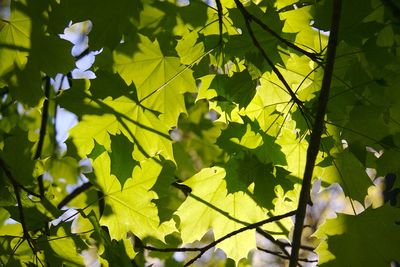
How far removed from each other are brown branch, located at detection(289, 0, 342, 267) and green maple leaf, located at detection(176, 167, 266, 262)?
43 centimetres

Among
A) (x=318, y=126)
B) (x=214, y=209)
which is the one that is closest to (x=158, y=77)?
(x=214, y=209)

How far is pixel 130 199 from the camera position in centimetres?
167

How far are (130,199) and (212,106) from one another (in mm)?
428

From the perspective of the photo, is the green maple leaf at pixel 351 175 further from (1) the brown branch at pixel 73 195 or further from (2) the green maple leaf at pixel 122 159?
(1) the brown branch at pixel 73 195

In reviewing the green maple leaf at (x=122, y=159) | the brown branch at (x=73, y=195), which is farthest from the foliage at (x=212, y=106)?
the brown branch at (x=73, y=195)

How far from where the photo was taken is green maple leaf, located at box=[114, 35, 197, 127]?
1712 mm

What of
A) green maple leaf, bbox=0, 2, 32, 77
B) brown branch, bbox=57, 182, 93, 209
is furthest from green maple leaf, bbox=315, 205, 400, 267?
brown branch, bbox=57, 182, 93, 209

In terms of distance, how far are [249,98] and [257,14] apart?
0.23 meters

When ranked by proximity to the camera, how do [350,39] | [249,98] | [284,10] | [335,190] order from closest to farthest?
[350,39]
[249,98]
[284,10]
[335,190]

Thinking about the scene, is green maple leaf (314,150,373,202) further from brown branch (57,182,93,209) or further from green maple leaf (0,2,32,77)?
brown branch (57,182,93,209)

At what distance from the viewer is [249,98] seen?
4.77ft

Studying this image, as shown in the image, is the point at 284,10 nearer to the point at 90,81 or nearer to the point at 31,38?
the point at 90,81

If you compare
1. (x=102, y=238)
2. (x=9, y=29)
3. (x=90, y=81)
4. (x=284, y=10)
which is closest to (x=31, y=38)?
(x=9, y=29)

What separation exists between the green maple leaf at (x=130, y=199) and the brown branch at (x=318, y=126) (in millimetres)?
517
